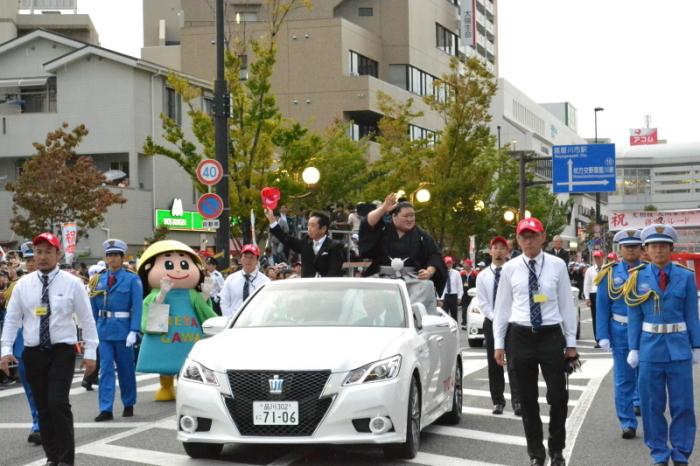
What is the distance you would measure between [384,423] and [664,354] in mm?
2111

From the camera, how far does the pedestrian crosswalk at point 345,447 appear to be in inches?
378

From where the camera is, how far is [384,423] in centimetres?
897

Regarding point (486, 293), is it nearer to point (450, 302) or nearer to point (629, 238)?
point (629, 238)

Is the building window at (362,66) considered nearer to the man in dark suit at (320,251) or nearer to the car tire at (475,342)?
the car tire at (475,342)

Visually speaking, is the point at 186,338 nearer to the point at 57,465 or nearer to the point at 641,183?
the point at 57,465

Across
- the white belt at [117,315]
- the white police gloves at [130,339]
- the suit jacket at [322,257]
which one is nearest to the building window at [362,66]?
the suit jacket at [322,257]

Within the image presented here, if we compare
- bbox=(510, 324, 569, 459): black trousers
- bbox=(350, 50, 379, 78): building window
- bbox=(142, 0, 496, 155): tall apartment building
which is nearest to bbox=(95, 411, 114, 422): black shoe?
bbox=(510, 324, 569, 459): black trousers

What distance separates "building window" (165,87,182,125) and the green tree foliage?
7291mm

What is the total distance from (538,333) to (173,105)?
4092cm

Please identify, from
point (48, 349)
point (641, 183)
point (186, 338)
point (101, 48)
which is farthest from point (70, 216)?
point (48, 349)

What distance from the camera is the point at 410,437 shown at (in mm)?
9406

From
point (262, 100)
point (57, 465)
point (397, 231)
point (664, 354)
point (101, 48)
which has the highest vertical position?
point (101, 48)

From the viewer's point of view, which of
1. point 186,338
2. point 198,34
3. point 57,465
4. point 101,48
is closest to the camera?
point 57,465

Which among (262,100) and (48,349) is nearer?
(48,349)
